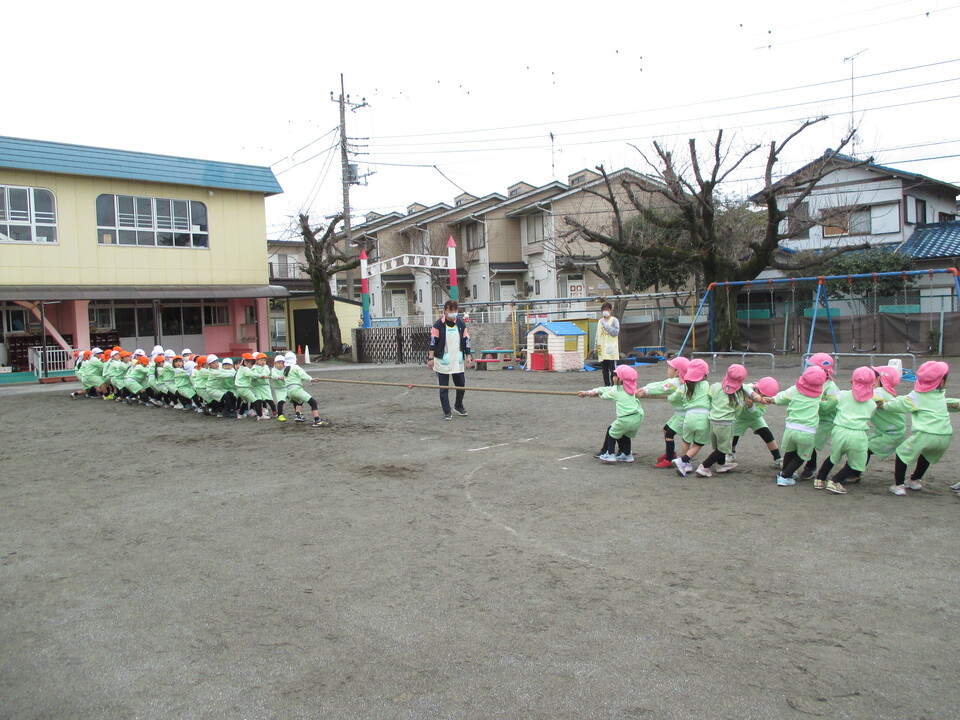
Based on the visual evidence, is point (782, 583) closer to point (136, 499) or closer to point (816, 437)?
point (816, 437)

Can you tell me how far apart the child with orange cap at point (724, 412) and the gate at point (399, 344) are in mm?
18656

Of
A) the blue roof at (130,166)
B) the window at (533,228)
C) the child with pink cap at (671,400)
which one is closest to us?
the child with pink cap at (671,400)

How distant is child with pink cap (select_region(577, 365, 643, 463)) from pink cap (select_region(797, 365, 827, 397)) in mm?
1685

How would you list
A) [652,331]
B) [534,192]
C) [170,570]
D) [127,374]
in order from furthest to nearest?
[534,192]
[652,331]
[127,374]
[170,570]

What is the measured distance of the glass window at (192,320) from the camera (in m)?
26.8

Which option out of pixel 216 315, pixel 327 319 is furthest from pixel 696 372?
pixel 216 315

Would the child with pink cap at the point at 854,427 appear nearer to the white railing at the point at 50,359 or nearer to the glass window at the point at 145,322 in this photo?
the white railing at the point at 50,359

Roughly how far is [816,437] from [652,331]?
1734 cm

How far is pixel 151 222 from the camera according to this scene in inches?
973

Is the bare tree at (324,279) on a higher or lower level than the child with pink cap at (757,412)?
higher

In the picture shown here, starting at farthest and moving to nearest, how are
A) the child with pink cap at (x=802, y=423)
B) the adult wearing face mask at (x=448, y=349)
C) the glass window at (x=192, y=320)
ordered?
the glass window at (x=192, y=320)
the adult wearing face mask at (x=448, y=349)
the child with pink cap at (x=802, y=423)

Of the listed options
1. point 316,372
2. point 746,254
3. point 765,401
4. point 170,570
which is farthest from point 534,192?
point 170,570

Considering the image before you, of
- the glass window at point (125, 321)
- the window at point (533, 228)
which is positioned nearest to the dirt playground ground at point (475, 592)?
the glass window at point (125, 321)

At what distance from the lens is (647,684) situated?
11.1 ft
